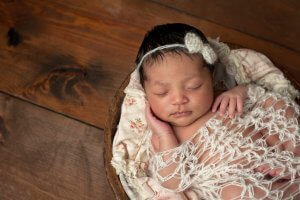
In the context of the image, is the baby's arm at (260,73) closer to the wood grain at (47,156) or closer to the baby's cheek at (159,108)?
the baby's cheek at (159,108)

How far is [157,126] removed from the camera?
108 centimetres

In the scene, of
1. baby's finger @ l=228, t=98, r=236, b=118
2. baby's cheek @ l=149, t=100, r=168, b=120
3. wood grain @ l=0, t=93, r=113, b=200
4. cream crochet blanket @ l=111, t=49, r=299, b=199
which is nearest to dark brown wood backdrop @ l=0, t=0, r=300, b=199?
wood grain @ l=0, t=93, r=113, b=200

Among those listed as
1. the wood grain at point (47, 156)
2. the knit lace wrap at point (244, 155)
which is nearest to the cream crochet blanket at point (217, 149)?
the knit lace wrap at point (244, 155)

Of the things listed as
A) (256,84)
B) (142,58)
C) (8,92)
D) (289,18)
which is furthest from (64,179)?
(289,18)

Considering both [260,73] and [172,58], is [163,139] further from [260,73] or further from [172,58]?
[260,73]

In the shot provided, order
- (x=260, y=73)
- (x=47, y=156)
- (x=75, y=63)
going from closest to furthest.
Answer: (x=260, y=73) < (x=47, y=156) < (x=75, y=63)

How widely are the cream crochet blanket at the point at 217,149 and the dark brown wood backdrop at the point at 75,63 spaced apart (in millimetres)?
240

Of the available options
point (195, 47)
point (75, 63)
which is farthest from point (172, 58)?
point (75, 63)

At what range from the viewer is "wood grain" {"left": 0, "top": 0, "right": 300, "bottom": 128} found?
145cm

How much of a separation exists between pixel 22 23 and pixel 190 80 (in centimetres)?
81

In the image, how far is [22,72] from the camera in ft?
4.88

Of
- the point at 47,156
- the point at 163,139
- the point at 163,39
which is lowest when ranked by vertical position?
the point at 47,156

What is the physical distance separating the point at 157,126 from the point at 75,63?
539 mm

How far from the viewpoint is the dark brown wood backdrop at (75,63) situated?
1.36m
